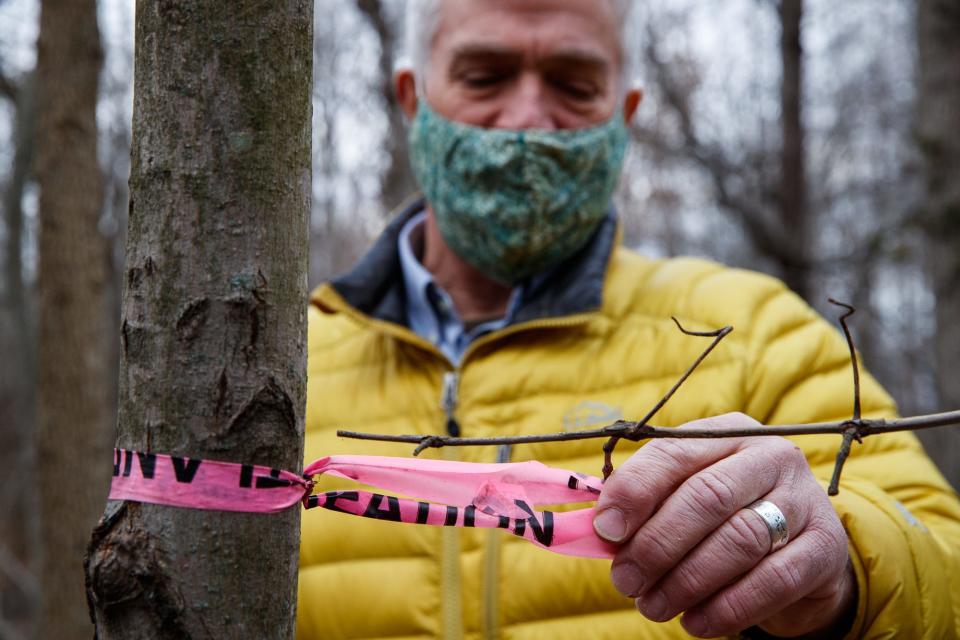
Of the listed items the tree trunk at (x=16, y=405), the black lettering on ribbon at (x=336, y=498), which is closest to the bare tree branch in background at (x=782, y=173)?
the tree trunk at (x=16, y=405)

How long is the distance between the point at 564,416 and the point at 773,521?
0.87 m

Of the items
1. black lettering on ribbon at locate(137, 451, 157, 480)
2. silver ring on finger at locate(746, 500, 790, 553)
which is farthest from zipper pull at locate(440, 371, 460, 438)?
black lettering on ribbon at locate(137, 451, 157, 480)

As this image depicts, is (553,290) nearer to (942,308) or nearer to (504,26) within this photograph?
(504,26)

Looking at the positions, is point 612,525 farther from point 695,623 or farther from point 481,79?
point 481,79

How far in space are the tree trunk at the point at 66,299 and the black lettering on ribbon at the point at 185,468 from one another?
4.60 metres

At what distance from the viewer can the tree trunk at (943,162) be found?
16.0ft

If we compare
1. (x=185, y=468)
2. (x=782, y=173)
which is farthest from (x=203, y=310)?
(x=782, y=173)

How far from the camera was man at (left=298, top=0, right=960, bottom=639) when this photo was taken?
5.75ft

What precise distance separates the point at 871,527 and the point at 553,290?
1.03m

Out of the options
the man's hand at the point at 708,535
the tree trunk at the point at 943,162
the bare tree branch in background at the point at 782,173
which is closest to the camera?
the man's hand at the point at 708,535

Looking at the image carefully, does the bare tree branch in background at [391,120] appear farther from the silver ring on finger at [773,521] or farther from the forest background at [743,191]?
the silver ring on finger at [773,521]

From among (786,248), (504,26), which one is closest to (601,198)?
(504,26)

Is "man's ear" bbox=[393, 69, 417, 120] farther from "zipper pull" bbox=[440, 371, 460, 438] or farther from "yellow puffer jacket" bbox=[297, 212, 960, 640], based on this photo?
"zipper pull" bbox=[440, 371, 460, 438]

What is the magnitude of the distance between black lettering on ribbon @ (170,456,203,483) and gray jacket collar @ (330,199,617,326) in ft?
4.11
